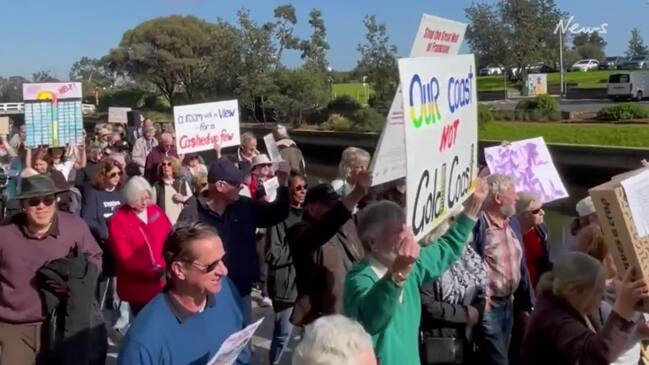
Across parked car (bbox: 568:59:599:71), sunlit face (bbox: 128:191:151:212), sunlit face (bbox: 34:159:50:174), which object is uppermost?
parked car (bbox: 568:59:599:71)

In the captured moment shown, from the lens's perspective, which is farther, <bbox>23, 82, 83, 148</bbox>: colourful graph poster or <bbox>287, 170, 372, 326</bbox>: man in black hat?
<bbox>23, 82, 83, 148</bbox>: colourful graph poster

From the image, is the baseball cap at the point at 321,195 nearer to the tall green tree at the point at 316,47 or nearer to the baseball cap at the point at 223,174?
the baseball cap at the point at 223,174

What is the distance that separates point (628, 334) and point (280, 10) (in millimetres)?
38619

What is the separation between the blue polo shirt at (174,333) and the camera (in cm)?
299

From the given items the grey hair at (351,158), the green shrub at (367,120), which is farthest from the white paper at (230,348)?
the green shrub at (367,120)

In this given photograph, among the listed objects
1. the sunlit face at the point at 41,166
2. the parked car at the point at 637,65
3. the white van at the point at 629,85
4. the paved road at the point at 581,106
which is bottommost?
the sunlit face at the point at 41,166

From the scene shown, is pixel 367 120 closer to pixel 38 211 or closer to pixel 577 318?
pixel 38 211

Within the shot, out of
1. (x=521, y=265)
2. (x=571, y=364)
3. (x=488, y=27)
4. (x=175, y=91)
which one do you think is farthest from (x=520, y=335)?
(x=175, y=91)


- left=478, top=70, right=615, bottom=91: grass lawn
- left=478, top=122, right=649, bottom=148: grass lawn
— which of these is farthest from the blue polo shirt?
left=478, top=70, right=615, bottom=91: grass lawn

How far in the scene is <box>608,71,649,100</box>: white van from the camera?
3925 cm

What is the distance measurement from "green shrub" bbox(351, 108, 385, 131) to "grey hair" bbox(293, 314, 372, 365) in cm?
2936

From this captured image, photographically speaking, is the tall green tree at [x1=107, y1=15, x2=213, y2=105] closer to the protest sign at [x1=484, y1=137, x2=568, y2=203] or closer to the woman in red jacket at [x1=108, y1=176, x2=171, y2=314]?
the protest sign at [x1=484, y1=137, x2=568, y2=203]

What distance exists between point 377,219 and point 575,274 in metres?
0.90

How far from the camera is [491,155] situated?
22.8 feet
